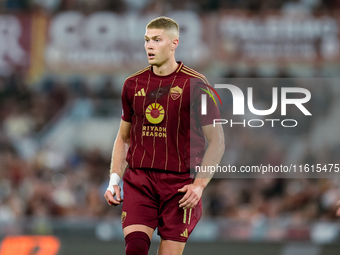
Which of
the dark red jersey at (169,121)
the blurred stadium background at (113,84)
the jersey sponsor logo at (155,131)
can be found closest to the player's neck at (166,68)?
the dark red jersey at (169,121)

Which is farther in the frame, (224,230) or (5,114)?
(5,114)

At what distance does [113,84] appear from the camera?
11219mm

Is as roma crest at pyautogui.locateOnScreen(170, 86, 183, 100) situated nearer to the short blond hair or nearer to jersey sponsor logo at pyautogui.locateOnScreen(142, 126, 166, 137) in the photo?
jersey sponsor logo at pyautogui.locateOnScreen(142, 126, 166, 137)

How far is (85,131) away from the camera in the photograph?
1002 centimetres

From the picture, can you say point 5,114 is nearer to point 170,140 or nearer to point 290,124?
point 290,124

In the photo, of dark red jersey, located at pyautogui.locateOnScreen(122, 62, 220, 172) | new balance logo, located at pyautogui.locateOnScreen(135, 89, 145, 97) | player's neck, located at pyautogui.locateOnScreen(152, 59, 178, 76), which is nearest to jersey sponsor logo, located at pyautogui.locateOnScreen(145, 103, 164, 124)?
dark red jersey, located at pyautogui.locateOnScreen(122, 62, 220, 172)

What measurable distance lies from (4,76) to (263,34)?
18.5 ft

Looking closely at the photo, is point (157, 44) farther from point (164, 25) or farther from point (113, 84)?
point (113, 84)

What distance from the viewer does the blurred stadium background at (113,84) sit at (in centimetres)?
825

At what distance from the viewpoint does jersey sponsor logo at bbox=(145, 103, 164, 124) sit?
3.54m

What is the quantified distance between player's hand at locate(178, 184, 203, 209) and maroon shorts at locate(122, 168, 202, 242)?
103mm

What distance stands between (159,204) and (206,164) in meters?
0.42

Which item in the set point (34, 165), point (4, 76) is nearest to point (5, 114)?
point (4, 76)

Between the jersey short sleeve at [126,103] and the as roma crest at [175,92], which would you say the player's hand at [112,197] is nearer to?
the jersey short sleeve at [126,103]
